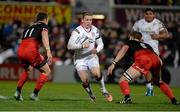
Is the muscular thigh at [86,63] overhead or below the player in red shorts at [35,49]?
below

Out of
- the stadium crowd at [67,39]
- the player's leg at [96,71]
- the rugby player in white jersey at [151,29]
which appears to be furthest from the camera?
the stadium crowd at [67,39]

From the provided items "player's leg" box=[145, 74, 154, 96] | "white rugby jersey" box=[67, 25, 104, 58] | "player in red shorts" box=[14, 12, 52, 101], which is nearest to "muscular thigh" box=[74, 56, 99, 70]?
"white rugby jersey" box=[67, 25, 104, 58]

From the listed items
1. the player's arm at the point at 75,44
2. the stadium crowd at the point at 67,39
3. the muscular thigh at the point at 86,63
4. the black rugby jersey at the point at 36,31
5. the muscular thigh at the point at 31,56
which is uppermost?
the black rugby jersey at the point at 36,31

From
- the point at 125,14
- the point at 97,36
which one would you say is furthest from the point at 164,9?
the point at 97,36

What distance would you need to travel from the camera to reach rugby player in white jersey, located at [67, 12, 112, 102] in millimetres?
15312

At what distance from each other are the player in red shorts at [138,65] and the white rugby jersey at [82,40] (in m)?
1.09

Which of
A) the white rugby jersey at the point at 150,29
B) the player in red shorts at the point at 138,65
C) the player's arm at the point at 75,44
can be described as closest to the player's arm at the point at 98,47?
the player's arm at the point at 75,44

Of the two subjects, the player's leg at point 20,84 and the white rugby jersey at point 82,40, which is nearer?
the player's leg at point 20,84

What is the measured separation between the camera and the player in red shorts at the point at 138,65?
14.5 m

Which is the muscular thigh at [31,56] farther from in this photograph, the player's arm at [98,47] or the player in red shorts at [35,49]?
the player's arm at [98,47]

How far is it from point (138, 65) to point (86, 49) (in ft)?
5.61

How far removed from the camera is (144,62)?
14.5 meters

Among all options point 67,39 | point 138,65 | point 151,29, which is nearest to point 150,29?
point 151,29

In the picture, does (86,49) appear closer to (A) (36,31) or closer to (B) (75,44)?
(B) (75,44)
